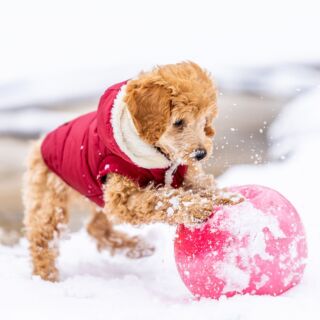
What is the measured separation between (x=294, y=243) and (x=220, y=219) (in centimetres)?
40

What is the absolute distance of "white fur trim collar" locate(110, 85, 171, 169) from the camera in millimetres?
3234

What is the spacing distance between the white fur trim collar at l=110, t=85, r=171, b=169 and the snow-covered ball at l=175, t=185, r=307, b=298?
48 centimetres

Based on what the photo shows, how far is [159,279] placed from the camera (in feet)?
12.9

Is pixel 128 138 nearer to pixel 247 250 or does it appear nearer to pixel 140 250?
pixel 247 250

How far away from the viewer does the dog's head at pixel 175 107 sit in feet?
10.2

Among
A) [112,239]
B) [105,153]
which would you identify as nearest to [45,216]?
[112,239]

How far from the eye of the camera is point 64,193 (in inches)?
161

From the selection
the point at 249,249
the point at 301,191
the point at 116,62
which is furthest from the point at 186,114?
the point at 116,62

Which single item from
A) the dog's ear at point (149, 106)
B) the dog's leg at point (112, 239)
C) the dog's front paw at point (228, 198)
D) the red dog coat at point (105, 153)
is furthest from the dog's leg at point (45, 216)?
the dog's front paw at point (228, 198)

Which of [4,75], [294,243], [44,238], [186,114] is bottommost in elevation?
[4,75]

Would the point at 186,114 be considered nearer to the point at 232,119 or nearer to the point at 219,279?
the point at 219,279

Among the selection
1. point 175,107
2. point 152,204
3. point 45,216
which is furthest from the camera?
point 45,216

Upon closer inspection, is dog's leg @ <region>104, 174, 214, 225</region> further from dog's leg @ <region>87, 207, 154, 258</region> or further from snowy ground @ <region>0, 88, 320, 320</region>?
dog's leg @ <region>87, 207, 154, 258</region>

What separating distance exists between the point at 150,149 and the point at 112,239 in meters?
1.53
